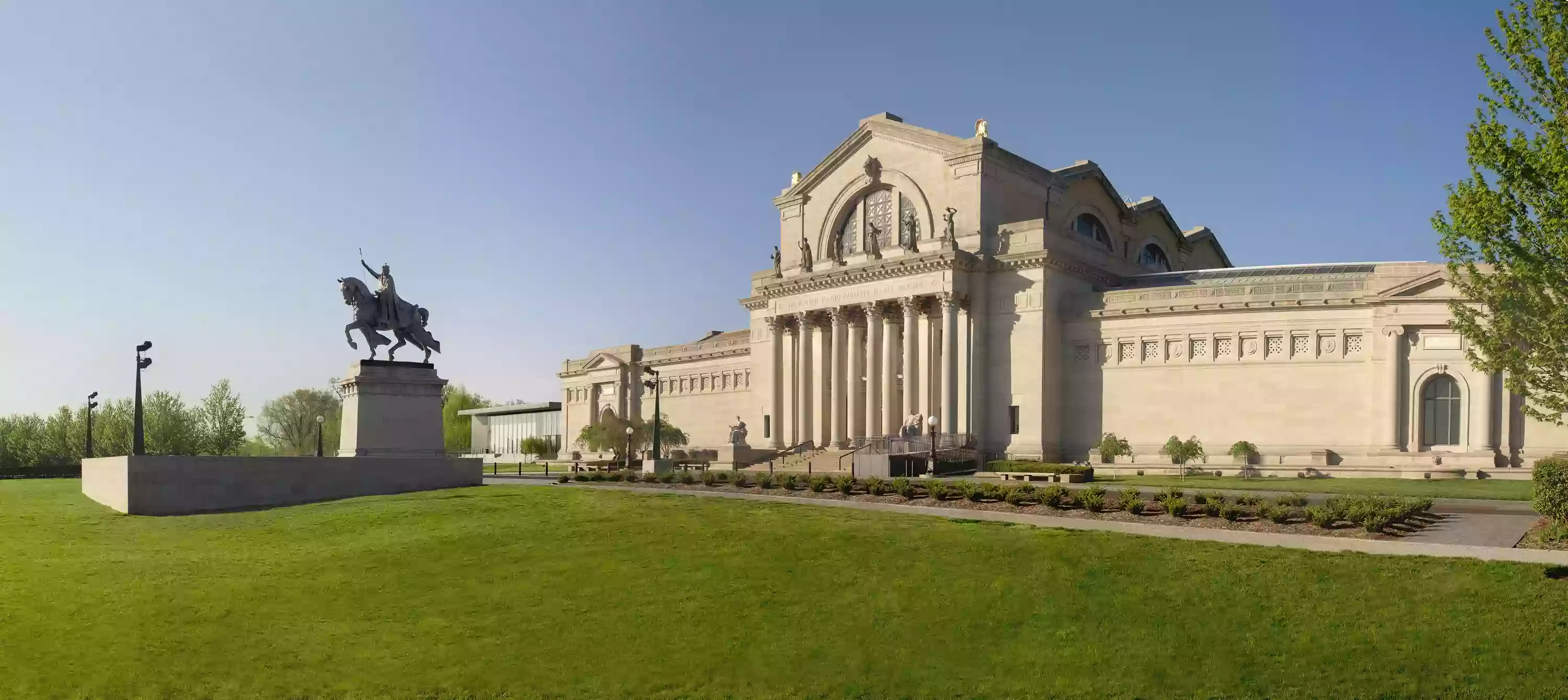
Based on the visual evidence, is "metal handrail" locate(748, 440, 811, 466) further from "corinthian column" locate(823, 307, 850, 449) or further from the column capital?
the column capital

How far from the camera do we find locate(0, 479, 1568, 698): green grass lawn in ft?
55.6

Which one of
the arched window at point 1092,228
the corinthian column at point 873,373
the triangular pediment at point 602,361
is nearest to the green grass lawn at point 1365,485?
the corinthian column at point 873,373

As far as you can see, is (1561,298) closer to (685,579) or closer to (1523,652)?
(1523,652)

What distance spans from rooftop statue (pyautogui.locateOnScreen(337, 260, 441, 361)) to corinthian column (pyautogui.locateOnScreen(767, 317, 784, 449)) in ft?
108

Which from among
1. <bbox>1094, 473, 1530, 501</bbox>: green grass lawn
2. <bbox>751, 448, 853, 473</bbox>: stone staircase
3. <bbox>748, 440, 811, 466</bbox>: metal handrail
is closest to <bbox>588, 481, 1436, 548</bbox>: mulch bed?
<bbox>1094, 473, 1530, 501</bbox>: green grass lawn

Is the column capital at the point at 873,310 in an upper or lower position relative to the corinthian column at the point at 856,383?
upper

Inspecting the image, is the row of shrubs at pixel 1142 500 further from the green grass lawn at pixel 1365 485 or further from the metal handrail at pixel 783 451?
the metal handrail at pixel 783 451

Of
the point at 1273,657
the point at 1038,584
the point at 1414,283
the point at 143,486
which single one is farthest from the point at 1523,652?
the point at 1414,283

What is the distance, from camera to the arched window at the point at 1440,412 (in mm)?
53500

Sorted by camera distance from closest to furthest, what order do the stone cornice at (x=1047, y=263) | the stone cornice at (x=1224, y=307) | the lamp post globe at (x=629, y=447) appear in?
the stone cornice at (x=1224, y=307) < the stone cornice at (x=1047, y=263) < the lamp post globe at (x=629, y=447)

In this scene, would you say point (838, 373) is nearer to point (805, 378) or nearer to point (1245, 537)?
point (805, 378)

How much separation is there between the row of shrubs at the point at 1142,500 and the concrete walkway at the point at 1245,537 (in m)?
1.41

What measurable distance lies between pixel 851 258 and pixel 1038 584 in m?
53.4

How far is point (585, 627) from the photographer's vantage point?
65.9 ft
